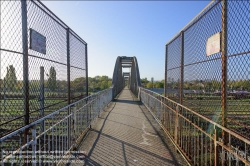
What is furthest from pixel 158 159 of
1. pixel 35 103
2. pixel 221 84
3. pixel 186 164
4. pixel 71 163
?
pixel 35 103

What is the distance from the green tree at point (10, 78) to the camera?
8.01ft

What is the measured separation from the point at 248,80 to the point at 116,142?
124 inches

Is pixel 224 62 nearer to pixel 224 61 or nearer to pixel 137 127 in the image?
pixel 224 61

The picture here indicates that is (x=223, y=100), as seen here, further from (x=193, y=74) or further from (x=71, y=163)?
(x=71, y=163)

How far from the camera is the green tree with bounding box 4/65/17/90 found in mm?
2442

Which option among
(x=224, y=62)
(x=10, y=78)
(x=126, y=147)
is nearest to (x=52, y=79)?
(x=10, y=78)

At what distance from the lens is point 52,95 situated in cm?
390

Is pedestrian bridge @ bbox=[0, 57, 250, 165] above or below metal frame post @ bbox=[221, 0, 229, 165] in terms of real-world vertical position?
below

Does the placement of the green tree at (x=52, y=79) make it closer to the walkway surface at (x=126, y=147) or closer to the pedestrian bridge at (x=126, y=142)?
the pedestrian bridge at (x=126, y=142)

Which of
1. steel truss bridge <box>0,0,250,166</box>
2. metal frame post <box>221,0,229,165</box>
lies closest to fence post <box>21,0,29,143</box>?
steel truss bridge <box>0,0,250,166</box>

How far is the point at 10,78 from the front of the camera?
252cm

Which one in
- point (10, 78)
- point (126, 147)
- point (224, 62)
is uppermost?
point (224, 62)

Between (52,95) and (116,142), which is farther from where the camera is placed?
(116,142)

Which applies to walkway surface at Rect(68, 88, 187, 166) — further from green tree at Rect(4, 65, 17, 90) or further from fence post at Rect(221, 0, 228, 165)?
green tree at Rect(4, 65, 17, 90)
